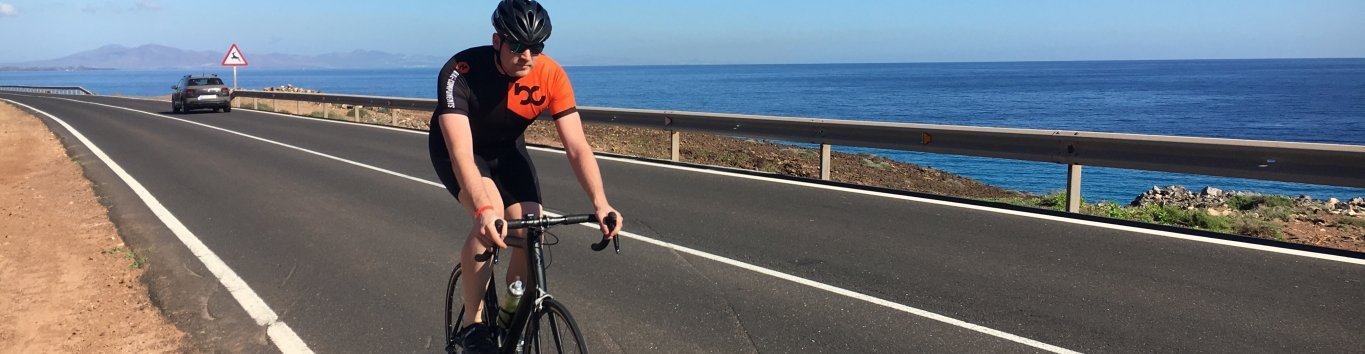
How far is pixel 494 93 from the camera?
148 inches

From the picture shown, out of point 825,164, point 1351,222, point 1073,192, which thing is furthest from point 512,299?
point 825,164

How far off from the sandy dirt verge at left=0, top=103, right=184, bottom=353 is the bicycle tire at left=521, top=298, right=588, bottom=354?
9.59 ft

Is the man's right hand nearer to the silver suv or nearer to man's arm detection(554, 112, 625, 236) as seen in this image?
man's arm detection(554, 112, 625, 236)

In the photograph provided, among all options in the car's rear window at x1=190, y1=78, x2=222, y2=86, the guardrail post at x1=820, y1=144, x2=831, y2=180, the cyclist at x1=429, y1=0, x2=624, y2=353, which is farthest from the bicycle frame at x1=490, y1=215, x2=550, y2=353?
the car's rear window at x1=190, y1=78, x2=222, y2=86

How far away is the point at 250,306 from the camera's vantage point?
6445mm

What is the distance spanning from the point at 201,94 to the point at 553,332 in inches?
1401

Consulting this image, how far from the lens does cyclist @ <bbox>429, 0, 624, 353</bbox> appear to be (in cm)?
346

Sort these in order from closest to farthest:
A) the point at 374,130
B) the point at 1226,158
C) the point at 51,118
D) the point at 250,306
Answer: the point at 250,306 < the point at 1226,158 < the point at 374,130 < the point at 51,118

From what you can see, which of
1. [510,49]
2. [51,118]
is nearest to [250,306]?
[510,49]

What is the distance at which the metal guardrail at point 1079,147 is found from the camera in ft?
27.5

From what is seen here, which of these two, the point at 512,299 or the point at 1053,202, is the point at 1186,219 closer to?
the point at 1053,202

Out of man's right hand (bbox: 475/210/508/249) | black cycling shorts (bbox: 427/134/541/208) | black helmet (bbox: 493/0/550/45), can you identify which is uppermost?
black helmet (bbox: 493/0/550/45)

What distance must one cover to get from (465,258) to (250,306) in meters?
3.09

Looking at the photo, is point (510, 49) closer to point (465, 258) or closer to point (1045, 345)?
point (465, 258)
